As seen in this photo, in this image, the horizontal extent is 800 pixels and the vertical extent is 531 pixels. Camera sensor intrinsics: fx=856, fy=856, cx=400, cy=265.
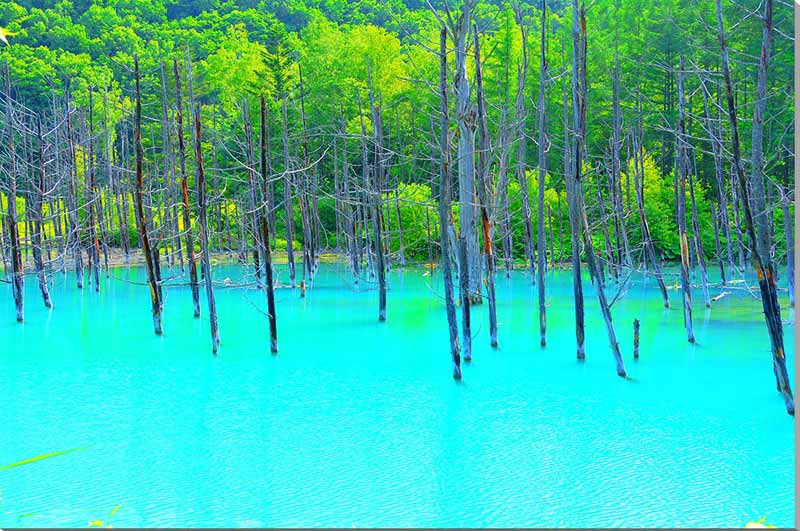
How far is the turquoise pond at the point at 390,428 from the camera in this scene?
26.0ft

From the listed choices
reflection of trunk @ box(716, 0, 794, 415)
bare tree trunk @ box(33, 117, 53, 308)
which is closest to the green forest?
reflection of trunk @ box(716, 0, 794, 415)

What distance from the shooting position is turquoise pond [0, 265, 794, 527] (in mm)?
7938

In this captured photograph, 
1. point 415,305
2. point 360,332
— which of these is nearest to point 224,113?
point 415,305

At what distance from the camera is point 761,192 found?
10164 millimetres

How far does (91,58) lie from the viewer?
58.8 meters

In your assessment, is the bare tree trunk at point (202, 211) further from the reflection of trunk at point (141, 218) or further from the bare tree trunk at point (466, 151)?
the bare tree trunk at point (466, 151)

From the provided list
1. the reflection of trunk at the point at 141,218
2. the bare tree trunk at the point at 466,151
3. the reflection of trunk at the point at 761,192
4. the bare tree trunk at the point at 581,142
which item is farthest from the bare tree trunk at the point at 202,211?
the reflection of trunk at the point at 761,192

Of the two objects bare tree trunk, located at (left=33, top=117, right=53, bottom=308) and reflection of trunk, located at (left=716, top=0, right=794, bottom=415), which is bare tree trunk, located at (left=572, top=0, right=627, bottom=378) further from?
bare tree trunk, located at (left=33, top=117, right=53, bottom=308)

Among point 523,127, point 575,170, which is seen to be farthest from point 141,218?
point 523,127

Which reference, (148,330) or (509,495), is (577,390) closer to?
(509,495)

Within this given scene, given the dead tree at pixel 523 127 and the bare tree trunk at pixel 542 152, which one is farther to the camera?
the dead tree at pixel 523 127

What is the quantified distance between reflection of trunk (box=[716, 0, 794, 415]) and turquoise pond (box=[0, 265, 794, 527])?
97 cm

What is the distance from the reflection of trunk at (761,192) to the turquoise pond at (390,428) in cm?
97

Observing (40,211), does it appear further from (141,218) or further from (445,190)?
(445,190)
